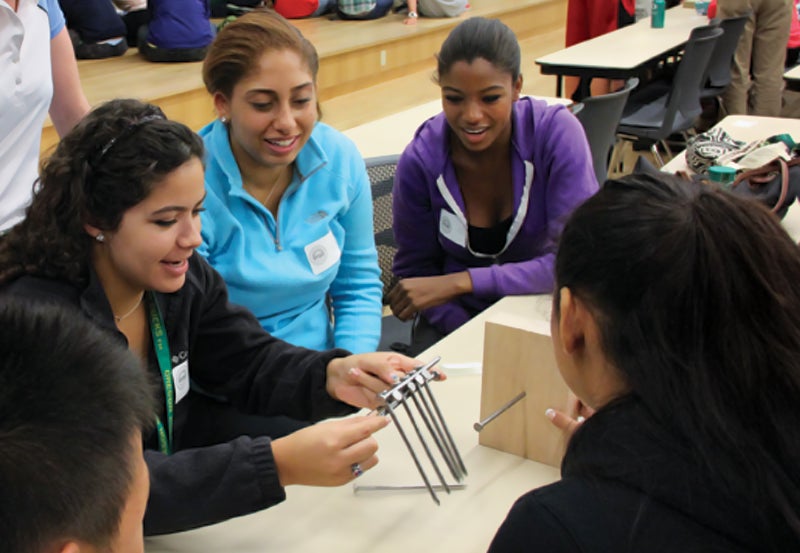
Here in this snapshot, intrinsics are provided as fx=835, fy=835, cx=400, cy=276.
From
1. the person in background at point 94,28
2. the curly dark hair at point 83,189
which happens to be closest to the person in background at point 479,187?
the curly dark hair at point 83,189

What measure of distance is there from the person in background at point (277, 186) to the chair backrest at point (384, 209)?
30 cm

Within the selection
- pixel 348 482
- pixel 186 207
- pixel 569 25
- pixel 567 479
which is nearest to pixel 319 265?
pixel 186 207

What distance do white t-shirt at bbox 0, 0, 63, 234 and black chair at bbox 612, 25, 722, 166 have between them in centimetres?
320

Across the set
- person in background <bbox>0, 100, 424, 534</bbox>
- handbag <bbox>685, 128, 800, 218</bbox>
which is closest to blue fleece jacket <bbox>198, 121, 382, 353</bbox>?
person in background <bbox>0, 100, 424, 534</bbox>

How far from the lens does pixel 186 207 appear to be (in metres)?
1.36

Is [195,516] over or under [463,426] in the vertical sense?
over

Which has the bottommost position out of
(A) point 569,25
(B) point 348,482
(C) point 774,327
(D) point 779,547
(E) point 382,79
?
(E) point 382,79

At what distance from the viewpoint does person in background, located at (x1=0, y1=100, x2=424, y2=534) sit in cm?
112

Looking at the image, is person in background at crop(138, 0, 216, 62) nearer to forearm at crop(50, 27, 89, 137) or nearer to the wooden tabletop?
the wooden tabletop

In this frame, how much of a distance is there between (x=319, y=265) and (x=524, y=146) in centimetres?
61

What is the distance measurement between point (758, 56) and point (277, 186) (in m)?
4.45

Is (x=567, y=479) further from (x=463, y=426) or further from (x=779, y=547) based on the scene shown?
(x=463, y=426)

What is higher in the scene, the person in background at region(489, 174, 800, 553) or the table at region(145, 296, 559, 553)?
→ the person in background at region(489, 174, 800, 553)

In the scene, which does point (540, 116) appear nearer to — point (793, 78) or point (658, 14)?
point (793, 78)
